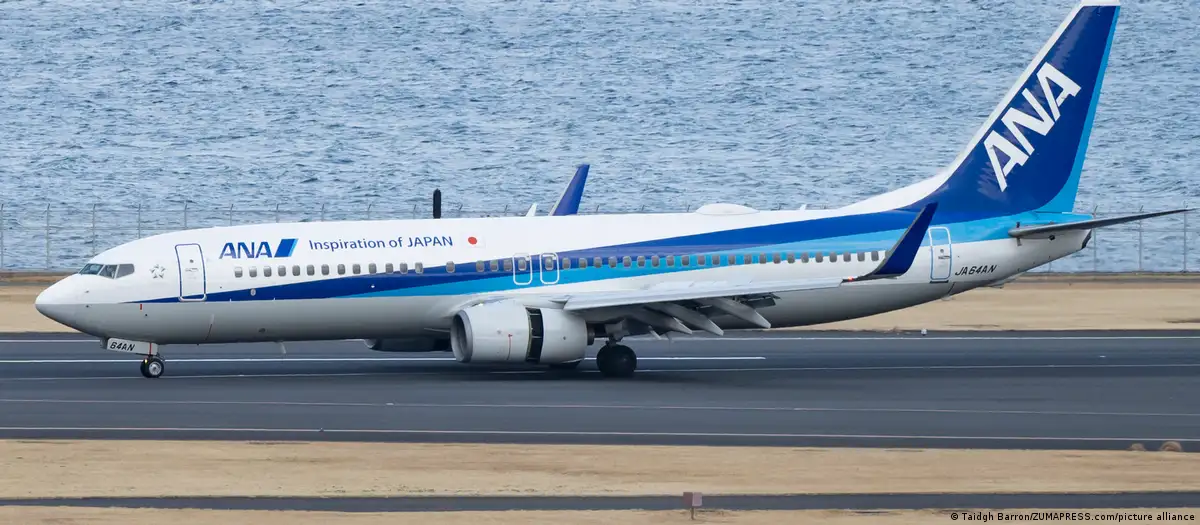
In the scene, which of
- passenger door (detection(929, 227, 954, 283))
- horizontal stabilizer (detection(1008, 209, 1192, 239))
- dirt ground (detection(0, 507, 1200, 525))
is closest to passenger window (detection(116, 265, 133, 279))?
dirt ground (detection(0, 507, 1200, 525))

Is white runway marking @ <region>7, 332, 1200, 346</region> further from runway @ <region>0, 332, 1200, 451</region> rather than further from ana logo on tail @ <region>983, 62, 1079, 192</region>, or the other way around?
ana logo on tail @ <region>983, 62, 1079, 192</region>

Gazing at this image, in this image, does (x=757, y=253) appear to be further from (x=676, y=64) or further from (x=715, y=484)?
(x=676, y=64)

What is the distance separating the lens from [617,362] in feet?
117

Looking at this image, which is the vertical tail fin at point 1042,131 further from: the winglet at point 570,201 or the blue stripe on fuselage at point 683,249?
the winglet at point 570,201

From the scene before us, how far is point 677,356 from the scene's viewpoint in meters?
41.5

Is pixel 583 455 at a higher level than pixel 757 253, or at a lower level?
lower

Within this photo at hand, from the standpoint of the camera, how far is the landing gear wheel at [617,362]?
3569cm

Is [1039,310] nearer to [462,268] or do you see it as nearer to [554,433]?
[462,268]

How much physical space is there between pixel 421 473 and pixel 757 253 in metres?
17.0

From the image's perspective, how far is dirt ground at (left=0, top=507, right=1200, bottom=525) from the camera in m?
18.0

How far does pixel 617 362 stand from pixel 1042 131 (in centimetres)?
1180

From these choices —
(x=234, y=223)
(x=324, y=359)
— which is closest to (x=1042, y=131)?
(x=324, y=359)

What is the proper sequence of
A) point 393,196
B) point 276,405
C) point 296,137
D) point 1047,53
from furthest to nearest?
1. point 296,137
2. point 393,196
3. point 1047,53
4. point 276,405

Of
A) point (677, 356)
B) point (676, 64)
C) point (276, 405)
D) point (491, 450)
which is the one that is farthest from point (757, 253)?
point (676, 64)
